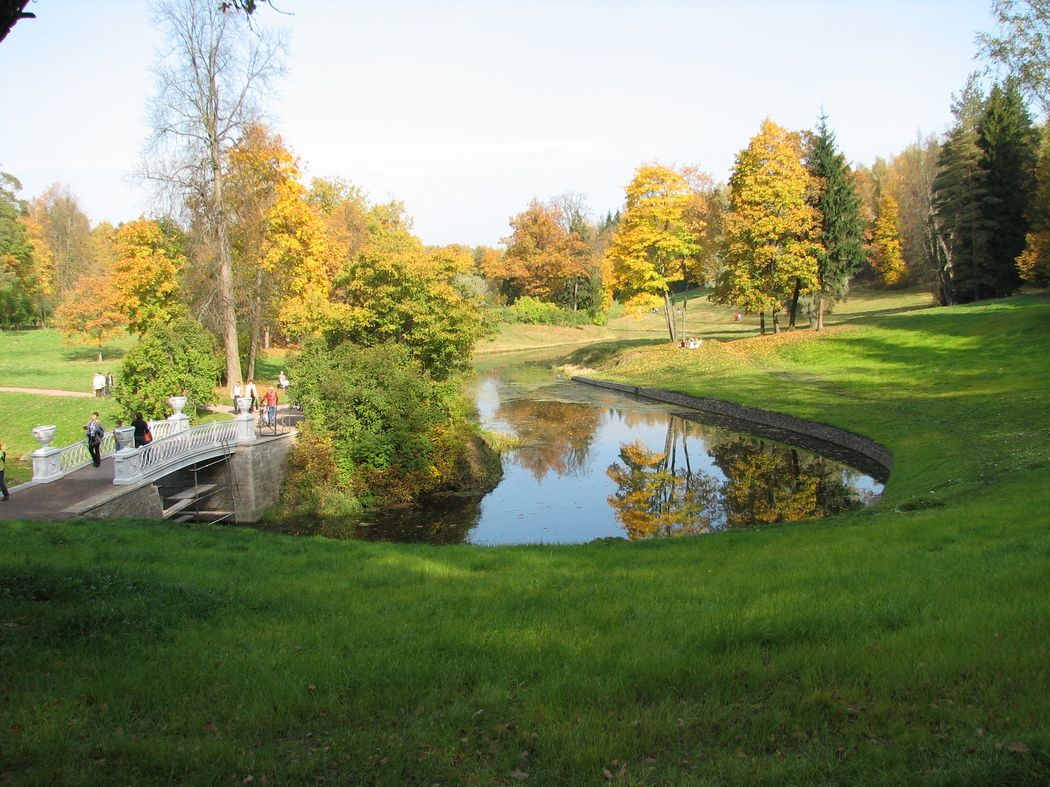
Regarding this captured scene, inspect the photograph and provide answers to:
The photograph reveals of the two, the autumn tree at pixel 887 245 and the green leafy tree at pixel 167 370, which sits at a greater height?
the autumn tree at pixel 887 245

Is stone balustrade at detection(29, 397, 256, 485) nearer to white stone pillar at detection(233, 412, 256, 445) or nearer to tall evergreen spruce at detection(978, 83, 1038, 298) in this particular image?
white stone pillar at detection(233, 412, 256, 445)

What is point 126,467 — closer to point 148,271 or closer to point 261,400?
point 261,400

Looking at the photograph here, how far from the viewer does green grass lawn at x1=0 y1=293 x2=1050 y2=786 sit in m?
4.34

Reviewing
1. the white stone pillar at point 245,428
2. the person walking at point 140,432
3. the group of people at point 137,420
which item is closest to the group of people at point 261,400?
the group of people at point 137,420

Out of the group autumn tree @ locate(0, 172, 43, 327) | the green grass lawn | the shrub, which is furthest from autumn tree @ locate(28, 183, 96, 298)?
the green grass lawn

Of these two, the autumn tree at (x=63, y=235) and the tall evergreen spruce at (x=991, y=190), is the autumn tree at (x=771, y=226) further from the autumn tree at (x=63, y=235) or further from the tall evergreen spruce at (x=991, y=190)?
the autumn tree at (x=63, y=235)

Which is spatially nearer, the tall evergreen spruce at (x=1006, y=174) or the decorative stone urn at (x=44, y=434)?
the decorative stone urn at (x=44, y=434)

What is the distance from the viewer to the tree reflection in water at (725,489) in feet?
60.5

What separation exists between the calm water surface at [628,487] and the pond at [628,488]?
0.11 feet

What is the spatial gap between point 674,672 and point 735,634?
0.99 metres

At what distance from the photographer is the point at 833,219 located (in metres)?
47.4

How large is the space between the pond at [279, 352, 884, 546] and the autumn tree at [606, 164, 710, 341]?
63.0 feet

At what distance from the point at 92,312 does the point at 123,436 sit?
24483mm

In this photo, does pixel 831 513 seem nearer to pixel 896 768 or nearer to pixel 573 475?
pixel 573 475
